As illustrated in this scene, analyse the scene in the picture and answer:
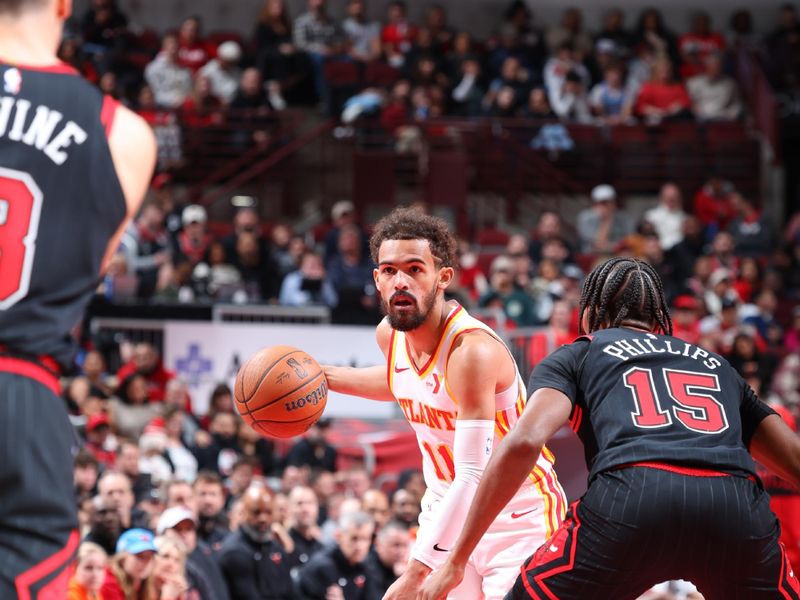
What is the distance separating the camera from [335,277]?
14.6 meters

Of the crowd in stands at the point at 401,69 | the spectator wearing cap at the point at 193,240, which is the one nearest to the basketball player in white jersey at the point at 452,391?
the spectator wearing cap at the point at 193,240

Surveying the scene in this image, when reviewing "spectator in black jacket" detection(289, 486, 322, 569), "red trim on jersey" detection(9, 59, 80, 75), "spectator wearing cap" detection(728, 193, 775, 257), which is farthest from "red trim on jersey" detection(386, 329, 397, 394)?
"spectator wearing cap" detection(728, 193, 775, 257)

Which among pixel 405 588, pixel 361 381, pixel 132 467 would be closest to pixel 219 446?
pixel 132 467

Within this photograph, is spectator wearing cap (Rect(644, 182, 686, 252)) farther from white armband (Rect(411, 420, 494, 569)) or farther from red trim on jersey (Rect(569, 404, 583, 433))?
red trim on jersey (Rect(569, 404, 583, 433))

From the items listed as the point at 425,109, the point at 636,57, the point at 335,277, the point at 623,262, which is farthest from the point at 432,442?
the point at 636,57

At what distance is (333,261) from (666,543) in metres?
10.9

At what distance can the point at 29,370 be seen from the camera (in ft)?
10.3

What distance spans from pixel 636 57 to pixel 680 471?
17082 mm

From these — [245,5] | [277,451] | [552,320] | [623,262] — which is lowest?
[277,451]

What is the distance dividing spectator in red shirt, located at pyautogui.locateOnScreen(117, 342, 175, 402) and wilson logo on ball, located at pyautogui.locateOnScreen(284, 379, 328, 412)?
7128 millimetres

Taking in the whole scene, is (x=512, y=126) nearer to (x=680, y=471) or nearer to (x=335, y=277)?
(x=335, y=277)

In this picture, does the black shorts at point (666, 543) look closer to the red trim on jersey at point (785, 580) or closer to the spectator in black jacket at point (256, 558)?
the red trim on jersey at point (785, 580)

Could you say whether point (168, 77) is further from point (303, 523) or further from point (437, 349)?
point (437, 349)

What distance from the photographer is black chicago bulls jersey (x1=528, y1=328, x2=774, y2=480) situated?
4.20 m
